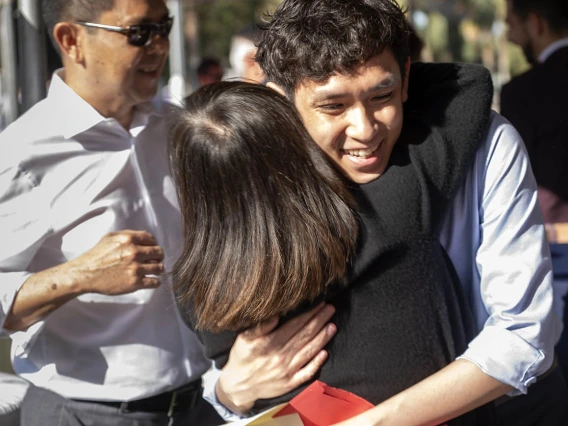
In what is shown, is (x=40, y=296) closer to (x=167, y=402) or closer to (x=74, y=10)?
(x=167, y=402)

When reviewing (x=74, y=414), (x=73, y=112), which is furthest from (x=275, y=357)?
(x=73, y=112)

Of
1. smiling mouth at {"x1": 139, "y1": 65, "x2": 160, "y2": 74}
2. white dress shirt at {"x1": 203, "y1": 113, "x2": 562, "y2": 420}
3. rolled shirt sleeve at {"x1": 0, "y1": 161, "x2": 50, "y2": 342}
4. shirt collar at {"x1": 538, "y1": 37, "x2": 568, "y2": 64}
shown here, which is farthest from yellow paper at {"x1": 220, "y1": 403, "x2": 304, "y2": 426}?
shirt collar at {"x1": 538, "y1": 37, "x2": 568, "y2": 64}

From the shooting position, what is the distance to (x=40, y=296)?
1891 mm

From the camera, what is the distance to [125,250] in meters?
1.85

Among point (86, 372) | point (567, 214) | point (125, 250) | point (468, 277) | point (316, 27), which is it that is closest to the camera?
point (316, 27)

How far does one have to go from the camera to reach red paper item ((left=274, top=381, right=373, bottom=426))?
144 centimetres

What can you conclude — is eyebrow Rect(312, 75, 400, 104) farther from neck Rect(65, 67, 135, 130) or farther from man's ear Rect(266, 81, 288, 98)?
neck Rect(65, 67, 135, 130)

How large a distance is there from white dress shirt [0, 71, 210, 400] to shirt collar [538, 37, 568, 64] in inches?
80.1

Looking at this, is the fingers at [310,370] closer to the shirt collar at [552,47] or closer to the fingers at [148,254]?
the fingers at [148,254]

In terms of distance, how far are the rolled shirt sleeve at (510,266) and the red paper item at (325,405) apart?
23cm

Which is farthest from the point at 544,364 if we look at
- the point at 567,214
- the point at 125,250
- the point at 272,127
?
the point at 567,214

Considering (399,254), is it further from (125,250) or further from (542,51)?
(542,51)

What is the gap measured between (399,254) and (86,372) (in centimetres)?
107

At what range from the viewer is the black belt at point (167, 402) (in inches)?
82.5
